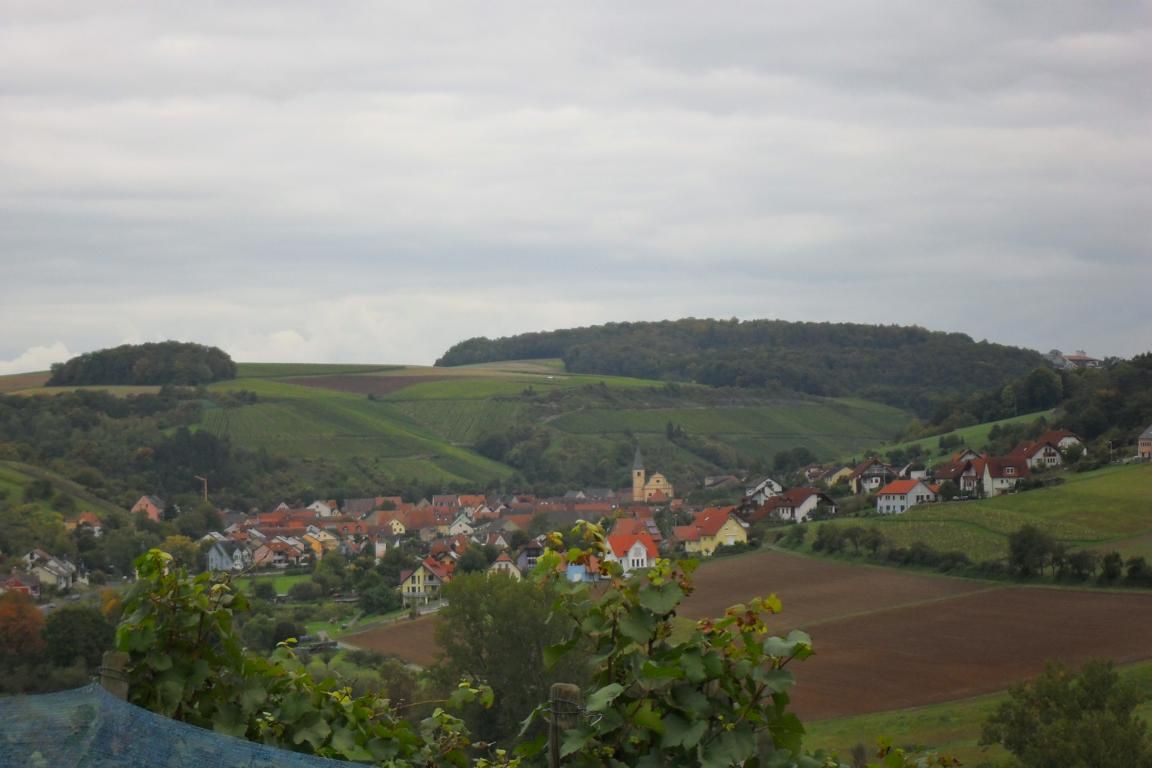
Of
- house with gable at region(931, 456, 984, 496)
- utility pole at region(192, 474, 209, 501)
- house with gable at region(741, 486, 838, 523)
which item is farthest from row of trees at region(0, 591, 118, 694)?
utility pole at region(192, 474, 209, 501)

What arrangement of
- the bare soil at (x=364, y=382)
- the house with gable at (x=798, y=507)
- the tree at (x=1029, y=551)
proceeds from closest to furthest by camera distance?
1. the tree at (x=1029, y=551)
2. the house with gable at (x=798, y=507)
3. the bare soil at (x=364, y=382)

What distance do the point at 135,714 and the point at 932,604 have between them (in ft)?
144

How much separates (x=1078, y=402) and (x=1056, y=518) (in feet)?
117

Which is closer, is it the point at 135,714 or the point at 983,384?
the point at 135,714

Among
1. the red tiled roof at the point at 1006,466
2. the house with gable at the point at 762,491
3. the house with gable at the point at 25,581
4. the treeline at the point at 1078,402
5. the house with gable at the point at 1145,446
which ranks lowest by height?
the house with gable at the point at 762,491

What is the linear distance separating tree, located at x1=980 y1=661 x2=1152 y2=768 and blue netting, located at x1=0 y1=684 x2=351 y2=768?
771 inches

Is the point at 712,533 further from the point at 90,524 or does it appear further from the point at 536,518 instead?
the point at 90,524

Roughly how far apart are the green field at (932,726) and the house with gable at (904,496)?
3323 cm

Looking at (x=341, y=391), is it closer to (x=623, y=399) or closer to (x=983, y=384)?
(x=623, y=399)

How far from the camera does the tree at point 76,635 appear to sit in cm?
3291

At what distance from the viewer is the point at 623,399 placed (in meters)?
144

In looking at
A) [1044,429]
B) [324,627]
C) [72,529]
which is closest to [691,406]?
[1044,429]

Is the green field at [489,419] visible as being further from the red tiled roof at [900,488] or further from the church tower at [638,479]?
the red tiled roof at [900,488]

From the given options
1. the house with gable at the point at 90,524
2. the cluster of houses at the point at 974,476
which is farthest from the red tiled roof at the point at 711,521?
the house with gable at the point at 90,524
